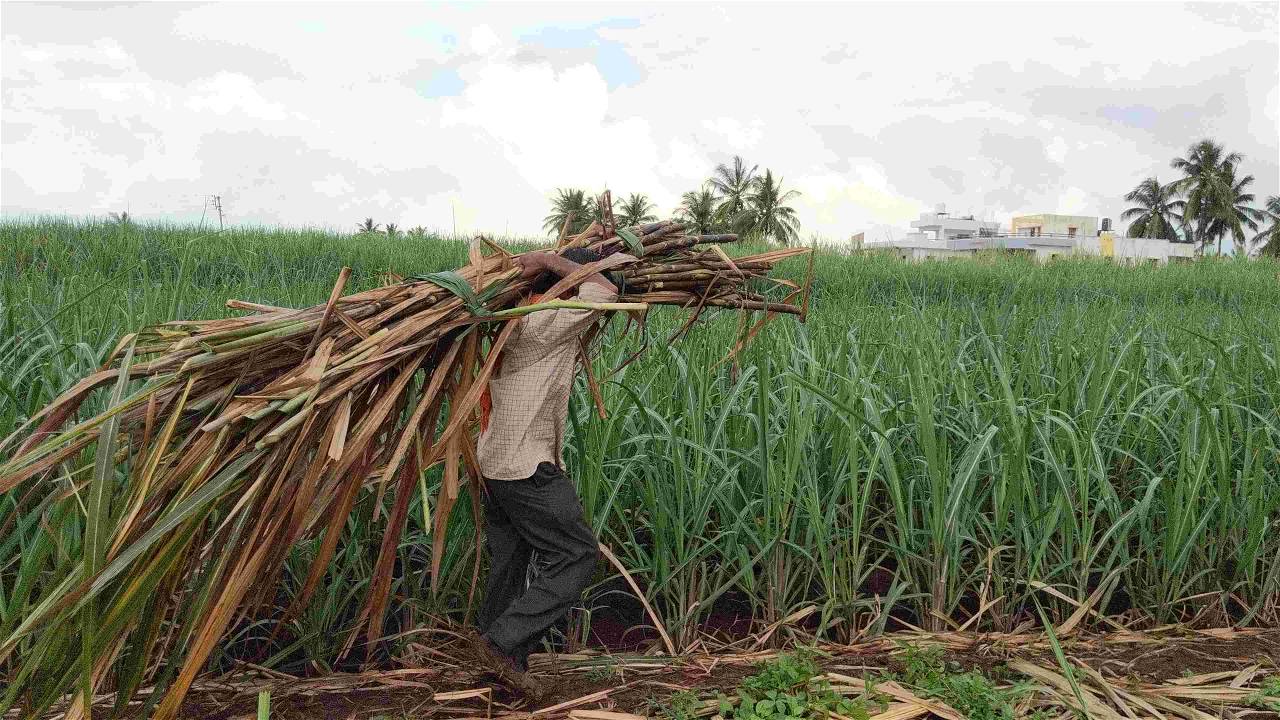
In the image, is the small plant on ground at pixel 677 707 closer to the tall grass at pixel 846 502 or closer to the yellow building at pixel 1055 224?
the tall grass at pixel 846 502

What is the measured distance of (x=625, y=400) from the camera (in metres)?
2.45

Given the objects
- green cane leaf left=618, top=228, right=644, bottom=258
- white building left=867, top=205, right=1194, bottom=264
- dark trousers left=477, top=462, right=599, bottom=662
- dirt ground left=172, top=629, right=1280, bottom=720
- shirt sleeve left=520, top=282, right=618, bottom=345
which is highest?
white building left=867, top=205, right=1194, bottom=264

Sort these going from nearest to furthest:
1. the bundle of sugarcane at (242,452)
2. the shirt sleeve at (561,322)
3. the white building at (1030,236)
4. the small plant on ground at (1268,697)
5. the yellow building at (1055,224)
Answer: the bundle of sugarcane at (242,452), the shirt sleeve at (561,322), the small plant on ground at (1268,697), the white building at (1030,236), the yellow building at (1055,224)

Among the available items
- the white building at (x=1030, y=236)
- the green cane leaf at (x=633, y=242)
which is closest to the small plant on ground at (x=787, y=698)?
the green cane leaf at (x=633, y=242)

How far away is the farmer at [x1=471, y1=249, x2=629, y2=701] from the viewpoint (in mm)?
1871

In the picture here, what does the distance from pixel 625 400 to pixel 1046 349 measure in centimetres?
238

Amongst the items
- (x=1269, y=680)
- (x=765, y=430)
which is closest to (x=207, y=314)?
(x=765, y=430)

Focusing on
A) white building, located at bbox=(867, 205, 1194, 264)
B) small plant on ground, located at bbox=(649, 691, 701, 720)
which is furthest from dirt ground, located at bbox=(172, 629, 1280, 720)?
white building, located at bbox=(867, 205, 1194, 264)

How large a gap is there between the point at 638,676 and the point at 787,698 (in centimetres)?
39

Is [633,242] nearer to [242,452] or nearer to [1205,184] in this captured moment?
[242,452]

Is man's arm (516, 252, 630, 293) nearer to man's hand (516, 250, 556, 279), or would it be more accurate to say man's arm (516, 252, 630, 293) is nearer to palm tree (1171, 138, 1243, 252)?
man's hand (516, 250, 556, 279)

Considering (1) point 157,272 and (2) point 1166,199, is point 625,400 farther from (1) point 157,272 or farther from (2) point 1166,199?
(2) point 1166,199

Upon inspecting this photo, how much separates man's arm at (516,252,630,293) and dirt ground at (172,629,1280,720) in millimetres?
956

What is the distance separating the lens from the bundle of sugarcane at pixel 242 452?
65.4 inches
